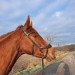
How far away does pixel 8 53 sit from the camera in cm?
916

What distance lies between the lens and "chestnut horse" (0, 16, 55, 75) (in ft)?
30.0

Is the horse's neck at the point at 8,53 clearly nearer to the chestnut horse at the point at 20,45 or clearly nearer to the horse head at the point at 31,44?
the chestnut horse at the point at 20,45

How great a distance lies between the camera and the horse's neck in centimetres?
904

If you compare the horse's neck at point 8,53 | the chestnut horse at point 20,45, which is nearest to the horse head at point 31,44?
the chestnut horse at point 20,45

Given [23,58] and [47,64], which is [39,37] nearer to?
[47,64]

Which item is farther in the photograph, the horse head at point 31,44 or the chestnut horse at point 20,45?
the horse head at point 31,44

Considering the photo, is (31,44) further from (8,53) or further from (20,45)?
(8,53)

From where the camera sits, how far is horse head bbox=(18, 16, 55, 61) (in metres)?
9.26

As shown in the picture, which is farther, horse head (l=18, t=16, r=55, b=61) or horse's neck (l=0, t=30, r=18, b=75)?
horse head (l=18, t=16, r=55, b=61)

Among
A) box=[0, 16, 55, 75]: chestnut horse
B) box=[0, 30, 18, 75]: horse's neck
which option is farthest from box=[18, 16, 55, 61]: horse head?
box=[0, 30, 18, 75]: horse's neck

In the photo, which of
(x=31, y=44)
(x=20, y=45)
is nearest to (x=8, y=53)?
(x=20, y=45)

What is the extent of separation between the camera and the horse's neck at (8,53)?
9.04m

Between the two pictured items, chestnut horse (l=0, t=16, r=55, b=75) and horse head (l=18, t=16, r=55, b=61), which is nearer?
chestnut horse (l=0, t=16, r=55, b=75)

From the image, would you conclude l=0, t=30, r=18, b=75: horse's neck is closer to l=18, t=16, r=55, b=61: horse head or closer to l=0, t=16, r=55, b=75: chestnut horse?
l=0, t=16, r=55, b=75: chestnut horse
